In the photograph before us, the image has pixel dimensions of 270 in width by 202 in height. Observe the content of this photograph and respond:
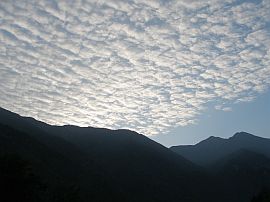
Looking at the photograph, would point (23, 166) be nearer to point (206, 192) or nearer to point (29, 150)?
A: point (29, 150)

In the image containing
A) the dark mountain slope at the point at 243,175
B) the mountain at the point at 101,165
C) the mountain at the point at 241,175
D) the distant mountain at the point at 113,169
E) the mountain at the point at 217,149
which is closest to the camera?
the distant mountain at the point at 113,169

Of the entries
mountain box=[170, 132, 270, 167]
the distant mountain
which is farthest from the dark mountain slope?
mountain box=[170, 132, 270, 167]

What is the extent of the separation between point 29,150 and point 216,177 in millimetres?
64486

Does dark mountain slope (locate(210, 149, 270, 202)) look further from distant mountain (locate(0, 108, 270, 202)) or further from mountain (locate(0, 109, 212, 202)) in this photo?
mountain (locate(0, 109, 212, 202))

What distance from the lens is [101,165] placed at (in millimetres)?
96438

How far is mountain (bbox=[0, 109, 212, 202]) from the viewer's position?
245ft

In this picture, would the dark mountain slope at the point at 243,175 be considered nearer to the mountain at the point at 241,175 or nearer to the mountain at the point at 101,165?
the mountain at the point at 241,175

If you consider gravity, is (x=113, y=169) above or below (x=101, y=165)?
below

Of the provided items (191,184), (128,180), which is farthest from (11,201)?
(191,184)

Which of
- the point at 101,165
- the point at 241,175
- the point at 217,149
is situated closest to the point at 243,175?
the point at 241,175

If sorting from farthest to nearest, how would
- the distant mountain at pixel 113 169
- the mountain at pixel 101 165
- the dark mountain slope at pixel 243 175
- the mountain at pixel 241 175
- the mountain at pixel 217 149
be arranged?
the mountain at pixel 217 149, the dark mountain slope at pixel 243 175, the mountain at pixel 241 175, the mountain at pixel 101 165, the distant mountain at pixel 113 169

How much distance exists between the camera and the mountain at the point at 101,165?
2940 inches

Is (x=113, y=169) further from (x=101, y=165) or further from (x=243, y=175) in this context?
(x=243, y=175)

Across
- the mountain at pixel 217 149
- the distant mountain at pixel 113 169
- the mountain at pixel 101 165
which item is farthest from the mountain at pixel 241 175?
the mountain at pixel 217 149
